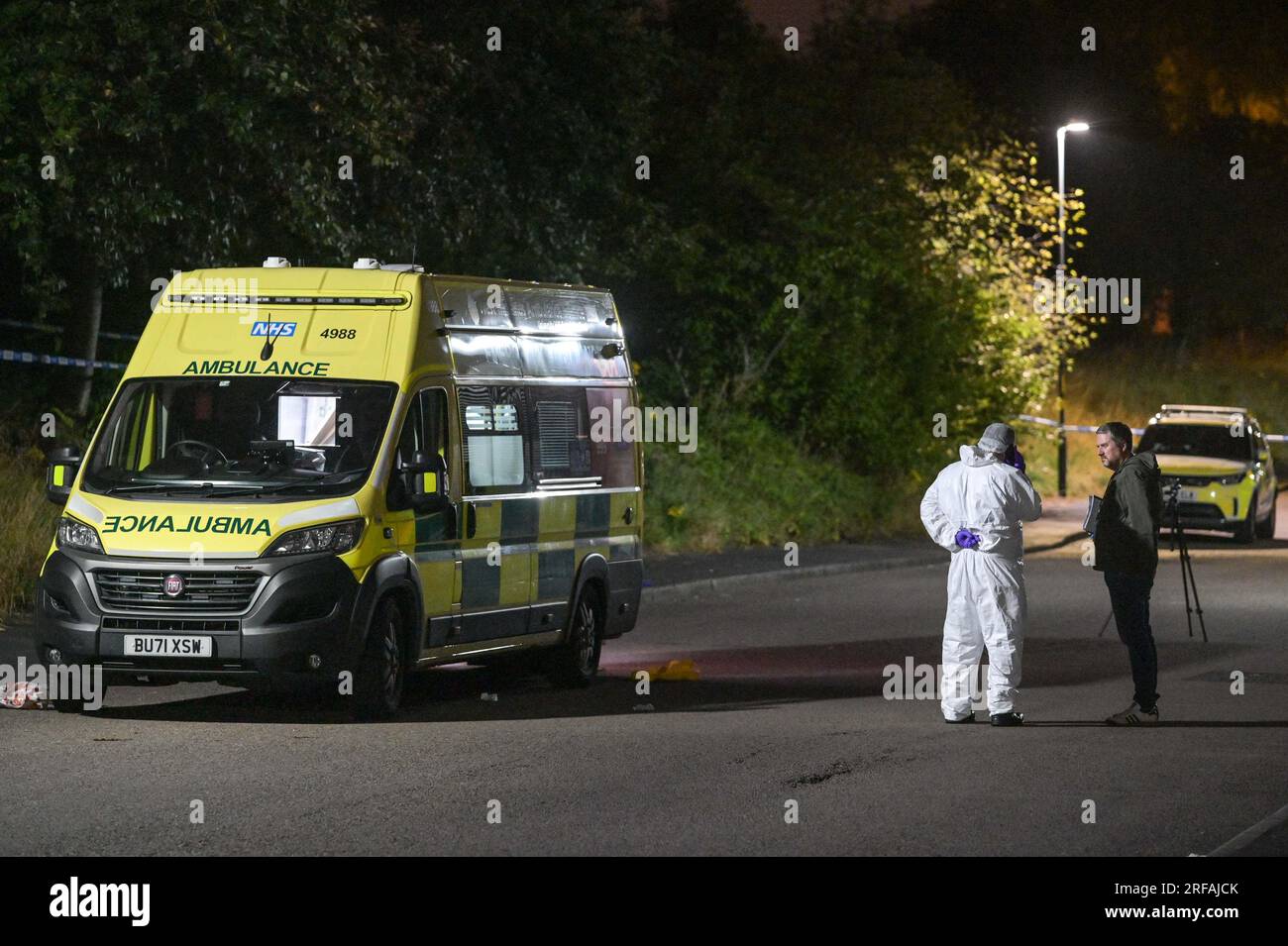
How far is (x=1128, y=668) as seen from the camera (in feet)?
53.1

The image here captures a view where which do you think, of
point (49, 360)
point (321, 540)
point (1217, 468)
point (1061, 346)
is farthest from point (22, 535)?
point (1061, 346)

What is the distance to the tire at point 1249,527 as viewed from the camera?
30375 mm

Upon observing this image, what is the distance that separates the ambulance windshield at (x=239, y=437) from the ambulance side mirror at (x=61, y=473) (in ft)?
0.43

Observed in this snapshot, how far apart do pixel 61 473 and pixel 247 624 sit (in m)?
1.79

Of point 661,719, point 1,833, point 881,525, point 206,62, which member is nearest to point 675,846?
point 1,833

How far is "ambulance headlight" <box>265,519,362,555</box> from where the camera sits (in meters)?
12.1

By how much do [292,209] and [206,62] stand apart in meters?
1.70

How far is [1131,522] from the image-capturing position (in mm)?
12969

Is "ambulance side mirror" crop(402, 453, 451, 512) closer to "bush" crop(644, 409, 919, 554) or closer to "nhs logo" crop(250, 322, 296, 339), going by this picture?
"nhs logo" crop(250, 322, 296, 339)

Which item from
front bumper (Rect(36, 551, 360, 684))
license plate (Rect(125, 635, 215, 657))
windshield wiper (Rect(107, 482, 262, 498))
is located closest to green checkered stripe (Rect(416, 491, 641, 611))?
front bumper (Rect(36, 551, 360, 684))

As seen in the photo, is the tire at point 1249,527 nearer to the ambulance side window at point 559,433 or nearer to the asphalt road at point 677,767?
the asphalt road at point 677,767

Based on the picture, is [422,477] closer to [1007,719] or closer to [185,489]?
[185,489]

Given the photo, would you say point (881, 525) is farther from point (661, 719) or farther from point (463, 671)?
point (661, 719)

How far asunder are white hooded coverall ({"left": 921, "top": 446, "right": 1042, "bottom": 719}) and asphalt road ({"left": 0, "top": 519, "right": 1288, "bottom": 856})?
0.41 m
